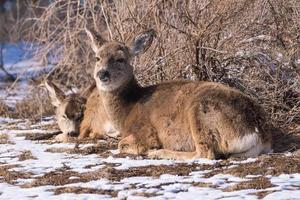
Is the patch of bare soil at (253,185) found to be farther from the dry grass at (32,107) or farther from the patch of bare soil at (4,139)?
the dry grass at (32,107)

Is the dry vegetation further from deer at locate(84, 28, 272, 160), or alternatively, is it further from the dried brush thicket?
deer at locate(84, 28, 272, 160)

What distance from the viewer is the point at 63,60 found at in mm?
12344

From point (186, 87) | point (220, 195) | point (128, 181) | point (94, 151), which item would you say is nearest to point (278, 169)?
point (220, 195)

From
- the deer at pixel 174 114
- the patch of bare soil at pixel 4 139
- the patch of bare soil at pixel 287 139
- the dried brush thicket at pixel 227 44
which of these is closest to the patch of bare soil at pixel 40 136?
the patch of bare soil at pixel 4 139

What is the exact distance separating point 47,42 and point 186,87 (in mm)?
4344

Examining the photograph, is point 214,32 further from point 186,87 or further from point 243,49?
point 186,87

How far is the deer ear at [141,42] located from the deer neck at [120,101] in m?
0.44

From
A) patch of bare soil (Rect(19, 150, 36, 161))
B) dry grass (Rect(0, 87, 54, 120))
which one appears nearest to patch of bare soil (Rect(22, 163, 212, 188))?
patch of bare soil (Rect(19, 150, 36, 161))

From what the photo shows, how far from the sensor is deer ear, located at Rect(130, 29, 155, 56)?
9367mm

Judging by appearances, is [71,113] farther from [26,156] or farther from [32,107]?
[32,107]

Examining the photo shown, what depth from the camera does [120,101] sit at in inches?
356

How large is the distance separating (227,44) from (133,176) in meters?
3.24

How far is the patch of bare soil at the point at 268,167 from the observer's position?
274 inches

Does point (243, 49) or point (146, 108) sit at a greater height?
point (243, 49)
